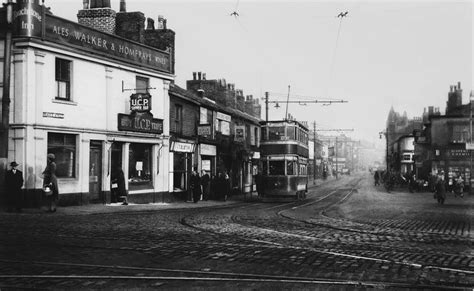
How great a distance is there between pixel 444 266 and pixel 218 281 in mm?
3737

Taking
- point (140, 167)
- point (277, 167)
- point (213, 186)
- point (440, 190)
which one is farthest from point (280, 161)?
point (140, 167)

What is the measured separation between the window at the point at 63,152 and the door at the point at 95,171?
97 cm

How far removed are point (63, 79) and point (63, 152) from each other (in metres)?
2.81

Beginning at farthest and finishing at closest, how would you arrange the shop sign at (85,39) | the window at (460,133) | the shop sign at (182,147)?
1. the window at (460,133)
2. the shop sign at (182,147)
3. the shop sign at (85,39)

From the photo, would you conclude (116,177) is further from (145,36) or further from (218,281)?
(218,281)

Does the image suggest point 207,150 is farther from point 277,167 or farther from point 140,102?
point 140,102

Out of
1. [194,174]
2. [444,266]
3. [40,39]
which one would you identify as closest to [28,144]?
[40,39]

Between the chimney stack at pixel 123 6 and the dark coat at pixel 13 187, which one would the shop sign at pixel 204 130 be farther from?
the dark coat at pixel 13 187

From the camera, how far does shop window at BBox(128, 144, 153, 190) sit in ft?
73.7

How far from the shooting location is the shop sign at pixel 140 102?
21.3 metres

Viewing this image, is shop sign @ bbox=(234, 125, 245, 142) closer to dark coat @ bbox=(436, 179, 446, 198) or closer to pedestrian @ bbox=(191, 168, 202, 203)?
pedestrian @ bbox=(191, 168, 202, 203)

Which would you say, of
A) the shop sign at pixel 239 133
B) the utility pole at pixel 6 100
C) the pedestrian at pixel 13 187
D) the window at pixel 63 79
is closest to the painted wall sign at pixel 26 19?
the utility pole at pixel 6 100

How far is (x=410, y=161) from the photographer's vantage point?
230ft

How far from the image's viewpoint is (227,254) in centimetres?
866
